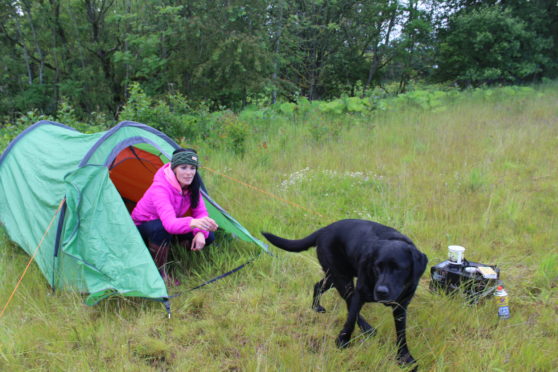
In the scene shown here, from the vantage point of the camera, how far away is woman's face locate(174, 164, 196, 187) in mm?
3213

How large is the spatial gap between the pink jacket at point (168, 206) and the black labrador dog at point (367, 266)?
840 millimetres

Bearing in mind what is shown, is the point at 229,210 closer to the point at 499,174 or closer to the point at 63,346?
the point at 63,346

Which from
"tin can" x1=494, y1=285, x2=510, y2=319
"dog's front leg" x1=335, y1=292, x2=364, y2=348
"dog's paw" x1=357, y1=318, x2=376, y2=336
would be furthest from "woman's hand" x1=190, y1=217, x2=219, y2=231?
"tin can" x1=494, y1=285, x2=510, y2=319

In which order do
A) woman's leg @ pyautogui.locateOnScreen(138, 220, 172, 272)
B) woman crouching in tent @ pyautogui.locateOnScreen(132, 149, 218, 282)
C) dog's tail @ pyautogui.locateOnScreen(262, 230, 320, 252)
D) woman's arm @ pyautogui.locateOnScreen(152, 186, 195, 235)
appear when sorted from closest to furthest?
dog's tail @ pyautogui.locateOnScreen(262, 230, 320, 252) < woman's arm @ pyautogui.locateOnScreen(152, 186, 195, 235) < woman crouching in tent @ pyautogui.locateOnScreen(132, 149, 218, 282) < woman's leg @ pyautogui.locateOnScreen(138, 220, 172, 272)

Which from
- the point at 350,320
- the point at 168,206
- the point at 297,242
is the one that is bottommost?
the point at 350,320

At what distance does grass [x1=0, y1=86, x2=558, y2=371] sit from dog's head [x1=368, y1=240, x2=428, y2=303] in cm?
56

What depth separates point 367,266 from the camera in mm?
2168

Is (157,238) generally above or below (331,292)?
above

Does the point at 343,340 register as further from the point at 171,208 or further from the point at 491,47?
the point at 491,47

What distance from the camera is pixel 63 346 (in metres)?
2.48

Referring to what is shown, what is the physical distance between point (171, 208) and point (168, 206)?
3 centimetres

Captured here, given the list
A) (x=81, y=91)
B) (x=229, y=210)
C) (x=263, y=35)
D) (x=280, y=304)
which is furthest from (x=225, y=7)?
(x=280, y=304)

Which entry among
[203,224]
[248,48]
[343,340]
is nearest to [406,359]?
[343,340]

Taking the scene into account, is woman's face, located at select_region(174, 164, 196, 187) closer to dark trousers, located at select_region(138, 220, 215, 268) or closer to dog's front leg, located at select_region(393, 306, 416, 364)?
dark trousers, located at select_region(138, 220, 215, 268)
